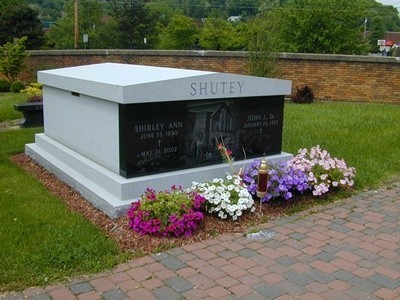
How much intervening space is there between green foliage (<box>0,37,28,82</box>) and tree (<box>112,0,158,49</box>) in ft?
115

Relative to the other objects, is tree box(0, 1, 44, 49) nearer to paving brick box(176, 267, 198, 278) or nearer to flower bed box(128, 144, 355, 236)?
flower bed box(128, 144, 355, 236)

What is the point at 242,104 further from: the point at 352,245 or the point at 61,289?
the point at 61,289

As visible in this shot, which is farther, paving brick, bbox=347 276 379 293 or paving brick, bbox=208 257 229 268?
paving brick, bbox=208 257 229 268

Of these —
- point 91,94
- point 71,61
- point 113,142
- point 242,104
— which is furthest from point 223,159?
point 71,61

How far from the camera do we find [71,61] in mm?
21922

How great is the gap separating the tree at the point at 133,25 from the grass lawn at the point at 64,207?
4566 cm

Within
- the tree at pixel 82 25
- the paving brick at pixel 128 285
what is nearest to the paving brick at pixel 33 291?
the paving brick at pixel 128 285

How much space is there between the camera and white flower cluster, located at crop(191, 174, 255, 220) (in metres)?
5.14

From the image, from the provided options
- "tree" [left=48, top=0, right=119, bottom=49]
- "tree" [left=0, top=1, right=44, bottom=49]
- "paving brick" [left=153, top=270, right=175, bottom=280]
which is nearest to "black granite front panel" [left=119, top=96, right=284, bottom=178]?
"paving brick" [left=153, top=270, right=175, bottom=280]

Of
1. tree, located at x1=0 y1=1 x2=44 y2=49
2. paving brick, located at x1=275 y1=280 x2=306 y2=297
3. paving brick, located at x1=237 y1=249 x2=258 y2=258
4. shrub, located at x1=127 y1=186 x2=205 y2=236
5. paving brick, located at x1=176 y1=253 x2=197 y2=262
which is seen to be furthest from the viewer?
tree, located at x1=0 y1=1 x2=44 y2=49

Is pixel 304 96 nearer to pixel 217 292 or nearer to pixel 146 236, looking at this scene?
pixel 146 236

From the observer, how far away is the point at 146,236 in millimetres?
4715

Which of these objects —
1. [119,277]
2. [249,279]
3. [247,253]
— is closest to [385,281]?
[249,279]

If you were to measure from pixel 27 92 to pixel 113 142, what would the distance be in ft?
40.3
